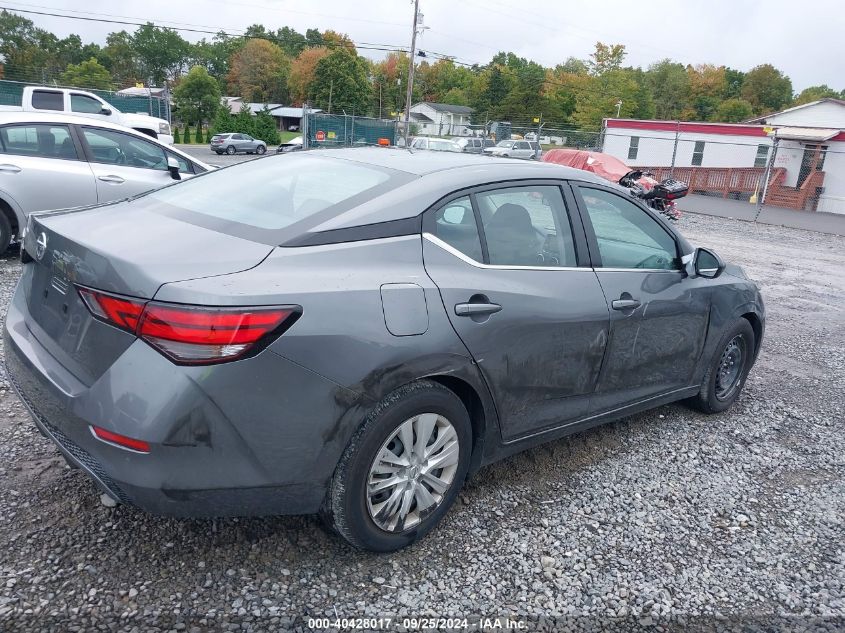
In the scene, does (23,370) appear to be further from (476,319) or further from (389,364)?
(476,319)

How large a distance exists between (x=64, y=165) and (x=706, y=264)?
20.3ft

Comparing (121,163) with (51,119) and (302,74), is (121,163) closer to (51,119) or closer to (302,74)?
(51,119)

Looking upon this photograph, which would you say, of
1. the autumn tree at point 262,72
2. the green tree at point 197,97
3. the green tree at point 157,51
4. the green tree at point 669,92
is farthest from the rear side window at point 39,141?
the green tree at point 157,51

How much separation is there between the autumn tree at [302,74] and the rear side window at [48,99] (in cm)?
8068

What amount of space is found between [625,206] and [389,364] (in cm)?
206

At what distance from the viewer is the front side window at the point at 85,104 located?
1867 cm

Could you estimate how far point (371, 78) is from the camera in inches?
4296

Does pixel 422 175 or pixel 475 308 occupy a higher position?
pixel 422 175

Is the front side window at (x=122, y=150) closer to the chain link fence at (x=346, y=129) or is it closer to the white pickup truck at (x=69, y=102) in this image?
the white pickup truck at (x=69, y=102)

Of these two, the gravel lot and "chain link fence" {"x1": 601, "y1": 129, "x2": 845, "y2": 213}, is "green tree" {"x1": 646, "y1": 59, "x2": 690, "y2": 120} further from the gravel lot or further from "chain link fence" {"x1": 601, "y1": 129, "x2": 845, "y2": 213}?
the gravel lot

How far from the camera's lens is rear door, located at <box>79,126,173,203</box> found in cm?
727

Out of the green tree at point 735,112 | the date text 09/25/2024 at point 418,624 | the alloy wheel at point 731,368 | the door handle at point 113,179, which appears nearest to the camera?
the date text 09/25/2024 at point 418,624

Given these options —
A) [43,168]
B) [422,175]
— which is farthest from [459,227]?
[43,168]

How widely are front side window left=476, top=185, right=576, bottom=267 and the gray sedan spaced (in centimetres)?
1
